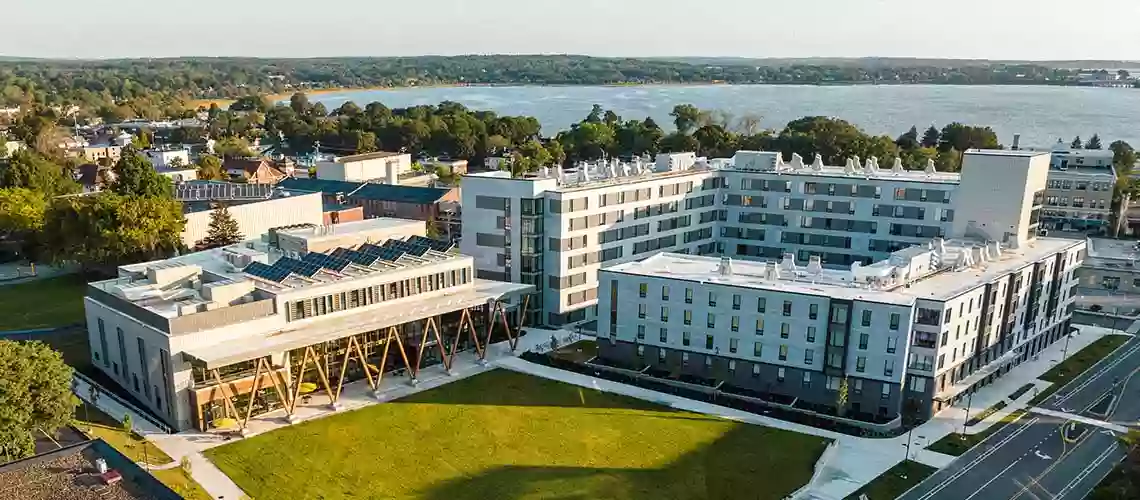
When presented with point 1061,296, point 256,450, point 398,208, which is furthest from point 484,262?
point 1061,296

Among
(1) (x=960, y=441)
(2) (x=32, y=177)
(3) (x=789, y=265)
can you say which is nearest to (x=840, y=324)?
(3) (x=789, y=265)

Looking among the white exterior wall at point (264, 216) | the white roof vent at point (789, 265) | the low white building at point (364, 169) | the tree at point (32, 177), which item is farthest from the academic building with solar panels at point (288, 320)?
the tree at point (32, 177)

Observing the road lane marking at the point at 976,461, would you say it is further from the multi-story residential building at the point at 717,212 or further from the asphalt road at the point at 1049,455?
the multi-story residential building at the point at 717,212

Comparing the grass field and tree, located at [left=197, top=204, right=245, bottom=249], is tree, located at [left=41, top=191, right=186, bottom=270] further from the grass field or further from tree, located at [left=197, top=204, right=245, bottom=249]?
the grass field

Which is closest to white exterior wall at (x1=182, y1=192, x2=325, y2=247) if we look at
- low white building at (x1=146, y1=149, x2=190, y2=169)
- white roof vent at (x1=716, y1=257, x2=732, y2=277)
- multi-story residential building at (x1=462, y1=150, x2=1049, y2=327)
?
multi-story residential building at (x1=462, y1=150, x2=1049, y2=327)

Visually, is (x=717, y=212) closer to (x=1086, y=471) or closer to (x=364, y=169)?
(x=1086, y=471)

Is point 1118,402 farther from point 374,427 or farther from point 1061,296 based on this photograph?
point 374,427
